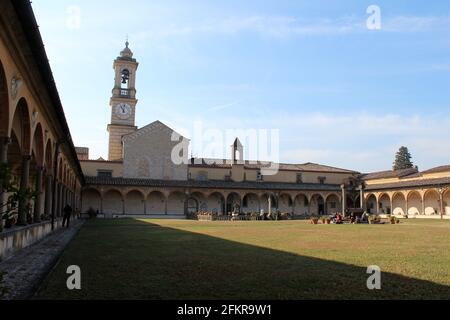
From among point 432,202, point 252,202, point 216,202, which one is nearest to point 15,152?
point 216,202

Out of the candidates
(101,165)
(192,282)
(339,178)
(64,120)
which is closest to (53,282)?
(192,282)

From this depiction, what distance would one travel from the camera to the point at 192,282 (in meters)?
6.56

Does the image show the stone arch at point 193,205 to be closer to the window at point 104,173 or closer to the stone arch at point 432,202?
the window at point 104,173

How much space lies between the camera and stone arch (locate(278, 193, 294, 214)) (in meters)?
55.7

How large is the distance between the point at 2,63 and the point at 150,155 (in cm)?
4193

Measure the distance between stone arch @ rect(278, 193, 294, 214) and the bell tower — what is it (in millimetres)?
20888

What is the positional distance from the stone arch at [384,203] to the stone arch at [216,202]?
66.3ft

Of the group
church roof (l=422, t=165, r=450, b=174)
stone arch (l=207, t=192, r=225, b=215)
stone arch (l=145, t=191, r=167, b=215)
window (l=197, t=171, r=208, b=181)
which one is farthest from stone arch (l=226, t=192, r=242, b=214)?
church roof (l=422, t=165, r=450, b=174)

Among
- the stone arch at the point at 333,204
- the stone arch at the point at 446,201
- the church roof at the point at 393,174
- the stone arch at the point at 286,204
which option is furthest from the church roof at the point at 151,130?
the stone arch at the point at 446,201

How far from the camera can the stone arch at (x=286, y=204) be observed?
183 ft

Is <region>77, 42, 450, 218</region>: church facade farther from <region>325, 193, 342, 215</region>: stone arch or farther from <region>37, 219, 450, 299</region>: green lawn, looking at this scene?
<region>37, 219, 450, 299</region>: green lawn

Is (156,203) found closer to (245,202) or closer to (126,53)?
(245,202)

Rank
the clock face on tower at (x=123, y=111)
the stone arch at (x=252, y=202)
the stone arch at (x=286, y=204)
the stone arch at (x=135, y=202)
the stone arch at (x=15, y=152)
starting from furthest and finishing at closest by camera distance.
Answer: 1. the clock face on tower at (x=123, y=111)
2. the stone arch at (x=286, y=204)
3. the stone arch at (x=252, y=202)
4. the stone arch at (x=135, y=202)
5. the stone arch at (x=15, y=152)
